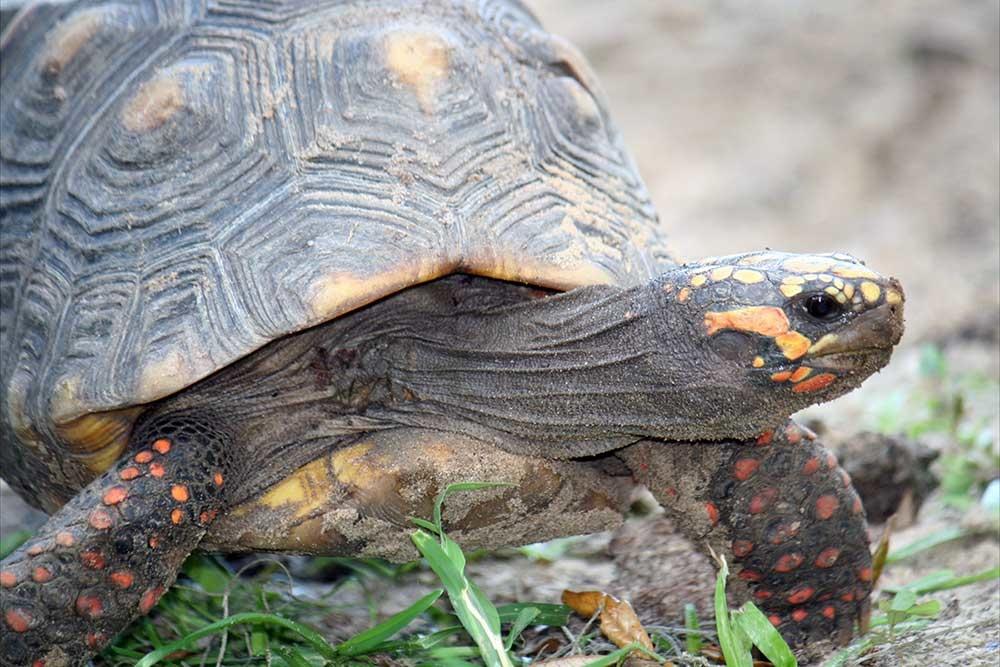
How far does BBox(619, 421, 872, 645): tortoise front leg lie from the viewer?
3.26 metres

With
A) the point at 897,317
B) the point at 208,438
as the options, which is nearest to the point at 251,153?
the point at 208,438

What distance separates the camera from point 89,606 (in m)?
2.95

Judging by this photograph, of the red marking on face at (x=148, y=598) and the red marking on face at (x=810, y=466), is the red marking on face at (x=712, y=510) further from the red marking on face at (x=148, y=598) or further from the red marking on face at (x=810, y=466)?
the red marking on face at (x=148, y=598)

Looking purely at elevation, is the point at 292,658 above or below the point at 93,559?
below

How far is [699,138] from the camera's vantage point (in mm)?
10719

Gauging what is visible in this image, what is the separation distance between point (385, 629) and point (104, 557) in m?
0.70

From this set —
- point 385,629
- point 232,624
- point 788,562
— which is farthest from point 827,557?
point 232,624

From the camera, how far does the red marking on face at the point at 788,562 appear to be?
11.0 ft

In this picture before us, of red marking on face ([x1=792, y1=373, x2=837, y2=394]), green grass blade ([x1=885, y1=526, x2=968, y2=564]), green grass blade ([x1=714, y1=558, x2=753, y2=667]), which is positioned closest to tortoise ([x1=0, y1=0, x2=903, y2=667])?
red marking on face ([x1=792, y1=373, x2=837, y2=394])

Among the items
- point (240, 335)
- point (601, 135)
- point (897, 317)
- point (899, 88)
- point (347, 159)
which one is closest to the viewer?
point (897, 317)

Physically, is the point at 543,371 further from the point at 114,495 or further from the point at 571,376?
the point at 114,495

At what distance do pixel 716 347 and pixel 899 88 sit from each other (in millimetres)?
8562

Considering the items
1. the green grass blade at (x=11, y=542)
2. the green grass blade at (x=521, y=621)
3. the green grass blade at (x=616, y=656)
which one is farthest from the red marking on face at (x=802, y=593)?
the green grass blade at (x=11, y=542)

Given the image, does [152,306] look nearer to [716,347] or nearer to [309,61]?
[309,61]
